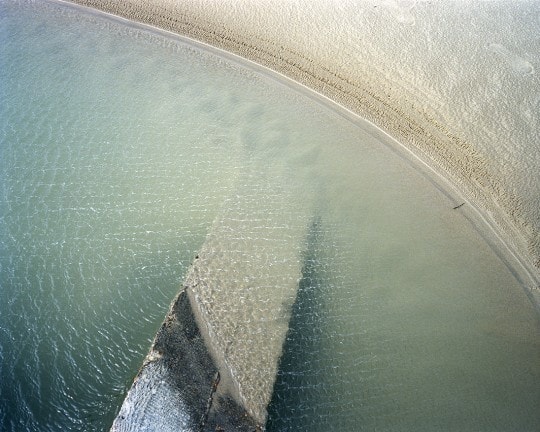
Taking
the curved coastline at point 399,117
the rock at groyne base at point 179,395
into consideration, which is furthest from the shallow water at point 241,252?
the curved coastline at point 399,117

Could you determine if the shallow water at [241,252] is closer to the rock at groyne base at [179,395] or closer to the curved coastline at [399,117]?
the rock at groyne base at [179,395]

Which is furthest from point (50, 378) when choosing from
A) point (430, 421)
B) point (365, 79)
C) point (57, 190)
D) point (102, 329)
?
point (365, 79)

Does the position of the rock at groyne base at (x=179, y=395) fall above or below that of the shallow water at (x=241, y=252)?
below

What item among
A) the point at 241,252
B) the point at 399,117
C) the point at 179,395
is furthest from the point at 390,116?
the point at 179,395

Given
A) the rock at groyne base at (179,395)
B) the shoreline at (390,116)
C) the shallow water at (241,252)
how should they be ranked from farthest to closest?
the shoreline at (390,116) → the shallow water at (241,252) → the rock at groyne base at (179,395)

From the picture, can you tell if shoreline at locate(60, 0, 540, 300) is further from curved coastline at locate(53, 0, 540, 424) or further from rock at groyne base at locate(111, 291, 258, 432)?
rock at groyne base at locate(111, 291, 258, 432)
